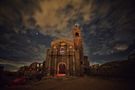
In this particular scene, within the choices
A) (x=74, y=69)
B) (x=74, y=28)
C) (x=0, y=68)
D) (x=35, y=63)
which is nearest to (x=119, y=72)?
(x=74, y=69)

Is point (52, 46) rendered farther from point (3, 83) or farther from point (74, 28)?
point (3, 83)

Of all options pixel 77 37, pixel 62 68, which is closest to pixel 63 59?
pixel 62 68

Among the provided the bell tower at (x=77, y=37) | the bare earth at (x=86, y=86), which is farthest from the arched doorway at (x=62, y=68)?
the bare earth at (x=86, y=86)

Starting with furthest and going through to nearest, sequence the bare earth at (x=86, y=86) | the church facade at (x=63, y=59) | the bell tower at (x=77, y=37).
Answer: the bell tower at (x=77, y=37) < the church facade at (x=63, y=59) < the bare earth at (x=86, y=86)

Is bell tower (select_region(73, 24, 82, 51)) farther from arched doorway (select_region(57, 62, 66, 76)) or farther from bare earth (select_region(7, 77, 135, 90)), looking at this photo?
bare earth (select_region(7, 77, 135, 90))

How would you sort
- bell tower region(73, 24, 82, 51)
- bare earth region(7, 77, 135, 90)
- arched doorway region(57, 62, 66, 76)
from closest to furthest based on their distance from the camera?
bare earth region(7, 77, 135, 90)
arched doorway region(57, 62, 66, 76)
bell tower region(73, 24, 82, 51)

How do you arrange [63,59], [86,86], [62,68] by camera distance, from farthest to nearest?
[62,68] < [63,59] < [86,86]

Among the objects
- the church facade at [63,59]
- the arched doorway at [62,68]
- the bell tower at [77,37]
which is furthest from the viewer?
the bell tower at [77,37]

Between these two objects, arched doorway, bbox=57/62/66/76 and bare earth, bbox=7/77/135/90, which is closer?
bare earth, bbox=7/77/135/90

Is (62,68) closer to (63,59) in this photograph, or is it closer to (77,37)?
(63,59)

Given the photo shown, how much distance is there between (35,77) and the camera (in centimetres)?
2128

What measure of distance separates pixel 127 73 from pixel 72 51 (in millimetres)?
17254

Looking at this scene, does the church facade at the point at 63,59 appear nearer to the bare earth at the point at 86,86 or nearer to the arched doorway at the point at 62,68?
the arched doorway at the point at 62,68

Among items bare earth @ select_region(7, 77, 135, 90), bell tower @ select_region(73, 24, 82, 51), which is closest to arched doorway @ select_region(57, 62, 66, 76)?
bell tower @ select_region(73, 24, 82, 51)
